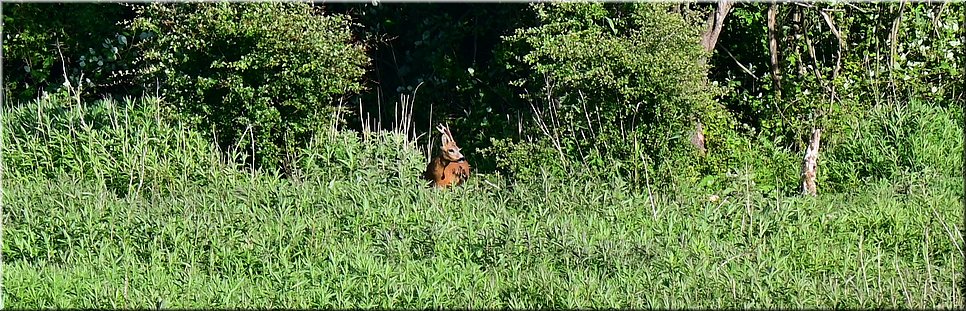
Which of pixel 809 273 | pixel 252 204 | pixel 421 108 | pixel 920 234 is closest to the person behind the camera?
pixel 809 273

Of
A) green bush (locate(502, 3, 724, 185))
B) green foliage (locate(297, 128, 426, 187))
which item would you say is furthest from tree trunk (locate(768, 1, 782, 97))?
green foliage (locate(297, 128, 426, 187))

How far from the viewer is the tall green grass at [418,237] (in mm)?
5844

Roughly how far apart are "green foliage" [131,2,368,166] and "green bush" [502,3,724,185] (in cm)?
159

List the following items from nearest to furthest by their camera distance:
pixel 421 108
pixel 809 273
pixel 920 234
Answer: pixel 809 273 → pixel 920 234 → pixel 421 108

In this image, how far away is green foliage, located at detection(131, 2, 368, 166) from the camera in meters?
9.01

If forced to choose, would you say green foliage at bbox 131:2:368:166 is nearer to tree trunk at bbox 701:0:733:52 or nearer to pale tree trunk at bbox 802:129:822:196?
tree trunk at bbox 701:0:733:52

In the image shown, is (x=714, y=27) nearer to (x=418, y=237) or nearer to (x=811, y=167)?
(x=811, y=167)

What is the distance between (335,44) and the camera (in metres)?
9.34

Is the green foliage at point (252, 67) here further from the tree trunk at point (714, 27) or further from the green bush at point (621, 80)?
the tree trunk at point (714, 27)

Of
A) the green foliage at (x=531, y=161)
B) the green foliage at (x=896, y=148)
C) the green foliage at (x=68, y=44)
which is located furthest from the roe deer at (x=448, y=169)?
the green foliage at (x=68, y=44)

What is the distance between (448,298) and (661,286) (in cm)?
104

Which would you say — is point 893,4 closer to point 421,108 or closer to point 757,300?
point 421,108

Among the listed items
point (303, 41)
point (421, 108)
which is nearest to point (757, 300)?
point (303, 41)

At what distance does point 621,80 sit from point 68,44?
6623 millimetres
